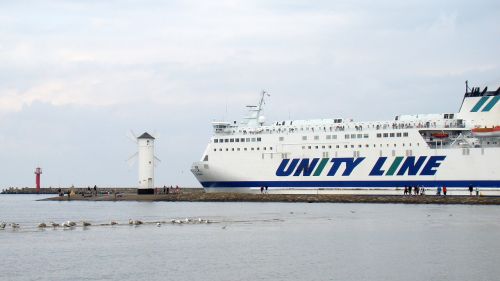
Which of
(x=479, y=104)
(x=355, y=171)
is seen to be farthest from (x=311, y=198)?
(x=479, y=104)

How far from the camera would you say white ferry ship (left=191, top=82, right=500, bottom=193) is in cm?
6138

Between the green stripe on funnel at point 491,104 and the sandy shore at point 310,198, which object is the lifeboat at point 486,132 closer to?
the green stripe on funnel at point 491,104

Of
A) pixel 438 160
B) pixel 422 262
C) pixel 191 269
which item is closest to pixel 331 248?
pixel 422 262

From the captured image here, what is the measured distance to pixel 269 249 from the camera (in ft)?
99.4

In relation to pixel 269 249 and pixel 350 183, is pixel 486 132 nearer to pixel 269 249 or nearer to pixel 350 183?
pixel 350 183

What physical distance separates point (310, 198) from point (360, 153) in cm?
539

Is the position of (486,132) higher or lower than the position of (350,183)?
higher

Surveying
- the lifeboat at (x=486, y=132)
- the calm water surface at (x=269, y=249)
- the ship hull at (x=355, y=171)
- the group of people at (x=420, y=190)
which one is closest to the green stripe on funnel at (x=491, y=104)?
the lifeboat at (x=486, y=132)

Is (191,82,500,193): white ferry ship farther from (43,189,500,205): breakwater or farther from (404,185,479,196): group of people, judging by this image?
(43,189,500,205): breakwater

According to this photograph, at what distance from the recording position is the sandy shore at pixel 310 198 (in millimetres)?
57594

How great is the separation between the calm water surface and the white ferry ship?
15.5 meters

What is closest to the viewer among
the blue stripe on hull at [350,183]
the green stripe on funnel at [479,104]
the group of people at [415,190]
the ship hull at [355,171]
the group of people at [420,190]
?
the group of people at [420,190]

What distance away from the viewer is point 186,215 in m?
51.0

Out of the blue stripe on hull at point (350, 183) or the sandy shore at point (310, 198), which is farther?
the blue stripe on hull at point (350, 183)
